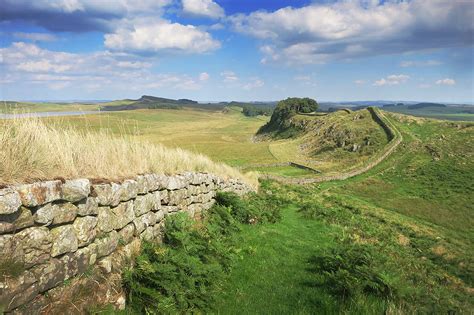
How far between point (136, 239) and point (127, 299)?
4.86 feet

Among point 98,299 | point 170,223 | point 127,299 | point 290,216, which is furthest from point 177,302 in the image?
point 290,216

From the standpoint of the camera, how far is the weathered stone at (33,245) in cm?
461

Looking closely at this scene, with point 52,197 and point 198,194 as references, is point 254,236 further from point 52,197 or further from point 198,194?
point 52,197

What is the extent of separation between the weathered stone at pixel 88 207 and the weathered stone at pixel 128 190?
2.89 feet

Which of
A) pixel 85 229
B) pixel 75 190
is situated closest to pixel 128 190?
pixel 85 229

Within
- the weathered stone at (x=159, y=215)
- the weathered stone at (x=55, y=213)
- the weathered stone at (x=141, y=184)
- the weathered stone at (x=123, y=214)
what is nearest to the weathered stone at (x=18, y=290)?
the weathered stone at (x=55, y=213)

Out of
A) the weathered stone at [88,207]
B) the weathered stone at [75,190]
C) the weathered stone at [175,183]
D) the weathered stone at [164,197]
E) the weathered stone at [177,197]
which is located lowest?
the weathered stone at [177,197]

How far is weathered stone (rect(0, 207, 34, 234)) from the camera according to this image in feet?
14.5

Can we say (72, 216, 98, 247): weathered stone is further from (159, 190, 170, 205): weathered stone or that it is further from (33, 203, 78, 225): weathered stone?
(159, 190, 170, 205): weathered stone

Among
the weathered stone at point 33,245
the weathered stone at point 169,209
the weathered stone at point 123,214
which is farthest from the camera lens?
the weathered stone at point 169,209

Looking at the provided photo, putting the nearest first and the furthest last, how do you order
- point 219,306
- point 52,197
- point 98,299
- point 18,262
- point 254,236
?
1. point 18,262
2. point 52,197
3. point 98,299
4. point 219,306
5. point 254,236

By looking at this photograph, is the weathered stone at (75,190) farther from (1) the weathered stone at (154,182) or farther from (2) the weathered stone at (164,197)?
(2) the weathered stone at (164,197)

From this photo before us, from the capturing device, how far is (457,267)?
14.6m

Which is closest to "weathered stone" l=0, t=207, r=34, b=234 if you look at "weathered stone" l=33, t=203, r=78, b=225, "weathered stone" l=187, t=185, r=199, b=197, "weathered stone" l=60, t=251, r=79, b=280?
"weathered stone" l=33, t=203, r=78, b=225
